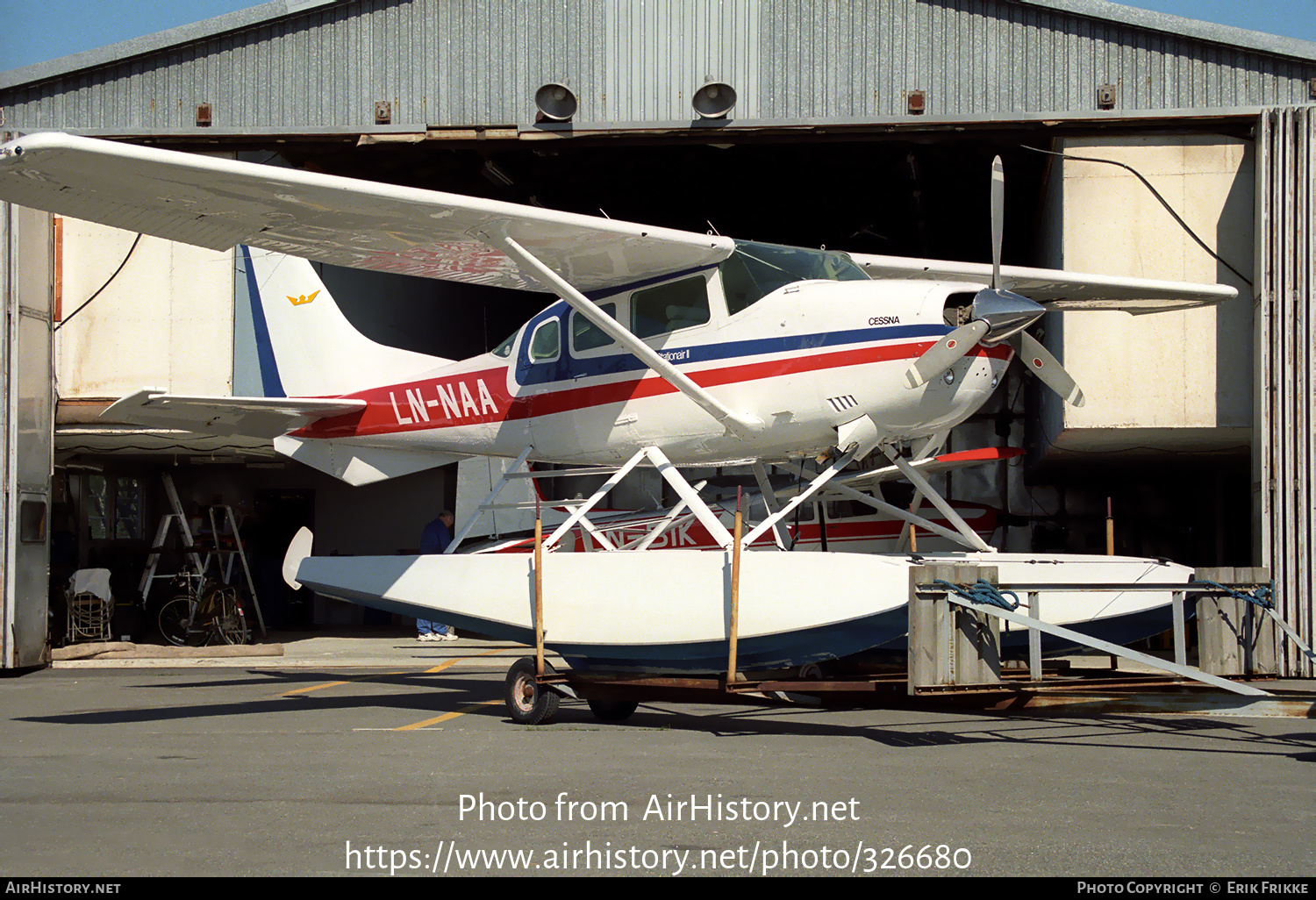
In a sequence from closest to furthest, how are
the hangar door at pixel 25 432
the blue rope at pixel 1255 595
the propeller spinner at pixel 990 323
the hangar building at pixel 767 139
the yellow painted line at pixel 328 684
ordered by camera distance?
the blue rope at pixel 1255 595 → the propeller spinner at pixel 990 323 → the yellow painted line at pixel 328 684 → the hangar building at pixel 767 139 → the hangar door at pixel 25 432

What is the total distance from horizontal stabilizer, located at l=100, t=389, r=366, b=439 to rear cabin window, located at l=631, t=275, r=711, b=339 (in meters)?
3.37

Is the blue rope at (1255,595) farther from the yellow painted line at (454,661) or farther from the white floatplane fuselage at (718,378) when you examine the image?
the yellow painted line at (454,661)

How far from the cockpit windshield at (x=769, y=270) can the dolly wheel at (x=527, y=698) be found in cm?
295

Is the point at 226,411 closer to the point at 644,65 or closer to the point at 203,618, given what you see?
the point at 644,65

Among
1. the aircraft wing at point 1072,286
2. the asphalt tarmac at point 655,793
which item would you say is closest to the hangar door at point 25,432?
the asphalt tarmac at point 655,793

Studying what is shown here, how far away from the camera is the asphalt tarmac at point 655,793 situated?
11.9 ft

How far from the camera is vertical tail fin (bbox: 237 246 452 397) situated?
10.7 meters

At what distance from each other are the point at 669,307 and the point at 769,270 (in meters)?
0.81

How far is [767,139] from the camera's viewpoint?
39.8 feet

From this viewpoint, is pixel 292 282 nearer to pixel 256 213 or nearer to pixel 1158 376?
pixel 256 213

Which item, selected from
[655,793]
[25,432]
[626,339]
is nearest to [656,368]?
[626,339]

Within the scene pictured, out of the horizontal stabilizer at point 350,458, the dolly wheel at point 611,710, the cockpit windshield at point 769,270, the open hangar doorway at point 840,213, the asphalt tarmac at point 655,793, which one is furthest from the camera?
the open hangar doorway at point 840,213

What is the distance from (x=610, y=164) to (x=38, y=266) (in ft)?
22.5

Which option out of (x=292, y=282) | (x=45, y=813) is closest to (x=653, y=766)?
(x=45, y=813)
